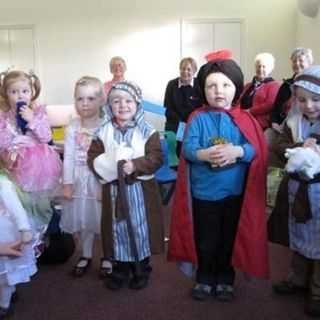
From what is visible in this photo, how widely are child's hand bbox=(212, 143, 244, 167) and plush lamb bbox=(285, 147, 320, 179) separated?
0.71 feet

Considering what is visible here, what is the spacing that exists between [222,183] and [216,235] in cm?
26

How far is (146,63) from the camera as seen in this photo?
613 cm

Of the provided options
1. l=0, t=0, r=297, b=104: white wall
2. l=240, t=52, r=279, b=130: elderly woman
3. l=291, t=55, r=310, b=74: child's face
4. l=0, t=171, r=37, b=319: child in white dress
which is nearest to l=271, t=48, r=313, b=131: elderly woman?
l=291, t=55, r=310, b=74: child's face

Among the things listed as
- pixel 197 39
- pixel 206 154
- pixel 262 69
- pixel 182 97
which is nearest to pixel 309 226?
pixel 206 154

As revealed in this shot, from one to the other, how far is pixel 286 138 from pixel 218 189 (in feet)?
1.25

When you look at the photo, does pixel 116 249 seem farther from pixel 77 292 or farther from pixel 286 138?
pixel 286 138

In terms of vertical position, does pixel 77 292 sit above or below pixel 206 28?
below

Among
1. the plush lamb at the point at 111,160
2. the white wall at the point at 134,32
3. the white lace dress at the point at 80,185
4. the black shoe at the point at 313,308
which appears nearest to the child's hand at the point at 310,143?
the black shoe at the point at 313,308

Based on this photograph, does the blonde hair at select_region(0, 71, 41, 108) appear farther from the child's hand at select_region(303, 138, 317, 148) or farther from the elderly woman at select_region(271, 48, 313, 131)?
the elderly woman at select_region(271, 48, 313, 131)

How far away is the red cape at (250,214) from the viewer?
6.49ft

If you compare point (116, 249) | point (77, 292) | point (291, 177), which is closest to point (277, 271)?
point (291, 177)

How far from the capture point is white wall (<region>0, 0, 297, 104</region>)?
5984 millimetres

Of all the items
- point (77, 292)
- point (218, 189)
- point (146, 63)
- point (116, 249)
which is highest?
point (146, 63)

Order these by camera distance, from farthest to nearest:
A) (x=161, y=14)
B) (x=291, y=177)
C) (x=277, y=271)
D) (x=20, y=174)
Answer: (x=161, y=14) < (x=277, y=271) < (x=20, y=174) < (x=291, y=177)
